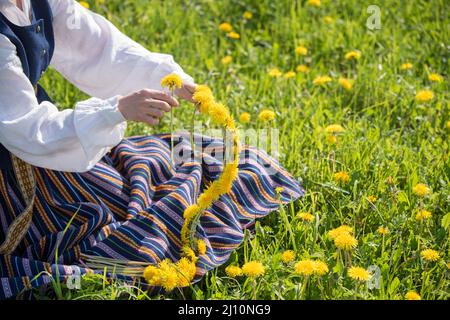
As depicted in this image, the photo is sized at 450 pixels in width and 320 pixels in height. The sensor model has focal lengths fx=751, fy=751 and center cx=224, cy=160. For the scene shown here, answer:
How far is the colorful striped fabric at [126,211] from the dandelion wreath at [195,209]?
4cm

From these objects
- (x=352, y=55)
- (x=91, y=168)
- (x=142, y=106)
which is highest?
(x=142, y=106)

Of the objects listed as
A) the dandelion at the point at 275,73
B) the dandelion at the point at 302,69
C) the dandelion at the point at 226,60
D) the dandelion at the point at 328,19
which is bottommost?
the dandelion at the point at 302,69

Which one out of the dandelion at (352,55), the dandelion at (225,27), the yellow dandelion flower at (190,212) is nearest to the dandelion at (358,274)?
the yellow dandelion flower at (190,212)

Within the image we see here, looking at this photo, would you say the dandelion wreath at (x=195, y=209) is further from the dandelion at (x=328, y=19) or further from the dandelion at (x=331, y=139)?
the dandelion at (x=328, y=19)

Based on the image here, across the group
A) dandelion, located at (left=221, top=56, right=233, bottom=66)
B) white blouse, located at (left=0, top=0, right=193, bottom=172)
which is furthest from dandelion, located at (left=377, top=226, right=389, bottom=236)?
dandelion, located at (left=221, top=56, right=233, bottom=66)

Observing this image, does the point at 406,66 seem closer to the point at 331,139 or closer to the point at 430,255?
the point at 331,139

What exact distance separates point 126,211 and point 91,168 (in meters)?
0.16

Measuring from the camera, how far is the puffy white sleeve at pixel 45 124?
1839 mm

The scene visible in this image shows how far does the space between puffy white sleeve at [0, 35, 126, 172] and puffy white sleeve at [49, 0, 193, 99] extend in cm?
35

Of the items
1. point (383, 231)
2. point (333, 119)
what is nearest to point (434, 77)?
point (333, 119)

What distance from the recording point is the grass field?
1985mm

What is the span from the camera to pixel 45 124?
6.15 ft

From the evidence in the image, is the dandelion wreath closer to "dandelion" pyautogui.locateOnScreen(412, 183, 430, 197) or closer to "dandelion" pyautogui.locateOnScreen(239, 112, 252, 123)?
"dandelion" pyautogui.locateOnScreen(412, 183, 430, 197)

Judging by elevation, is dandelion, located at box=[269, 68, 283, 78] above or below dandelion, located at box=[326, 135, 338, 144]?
above
